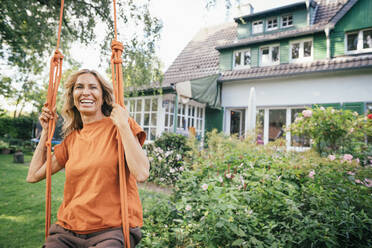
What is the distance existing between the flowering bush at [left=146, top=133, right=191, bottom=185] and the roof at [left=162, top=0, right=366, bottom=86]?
2.66m

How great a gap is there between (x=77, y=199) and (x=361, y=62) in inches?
374

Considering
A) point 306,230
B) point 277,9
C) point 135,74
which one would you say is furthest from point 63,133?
point 277,9

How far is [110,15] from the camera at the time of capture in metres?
3.42

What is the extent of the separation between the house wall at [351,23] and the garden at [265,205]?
584 cm

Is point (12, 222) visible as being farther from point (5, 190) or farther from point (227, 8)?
point (227, 8)

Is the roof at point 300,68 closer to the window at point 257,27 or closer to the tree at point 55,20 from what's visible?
the window at point 257,27

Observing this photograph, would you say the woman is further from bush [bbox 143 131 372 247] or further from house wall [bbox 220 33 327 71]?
house wall [bbox 220 33 327 71]

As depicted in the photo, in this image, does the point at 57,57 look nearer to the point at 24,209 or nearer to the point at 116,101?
the point at 116,101

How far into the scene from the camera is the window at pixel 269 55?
10.3 metres

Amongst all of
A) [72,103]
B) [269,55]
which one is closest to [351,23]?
[269,55]

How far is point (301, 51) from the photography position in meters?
9.66

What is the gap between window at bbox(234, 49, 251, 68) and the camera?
35.9 feet

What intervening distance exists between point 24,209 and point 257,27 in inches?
441

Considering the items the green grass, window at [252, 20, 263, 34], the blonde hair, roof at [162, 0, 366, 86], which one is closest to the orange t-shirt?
the blonde hair
